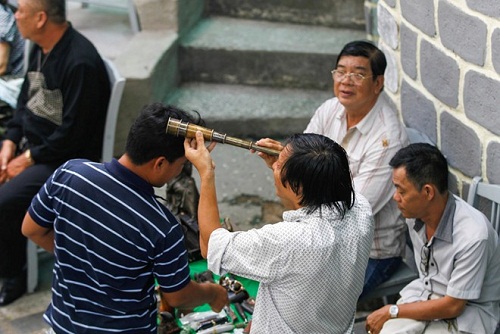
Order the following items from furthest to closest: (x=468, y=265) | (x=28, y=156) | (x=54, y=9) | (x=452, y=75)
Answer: (x=28, y=156), (x=54, y=9), (x=452, y=75), (x=468, y=265)

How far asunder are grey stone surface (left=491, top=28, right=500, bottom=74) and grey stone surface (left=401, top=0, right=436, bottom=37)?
1.73ft

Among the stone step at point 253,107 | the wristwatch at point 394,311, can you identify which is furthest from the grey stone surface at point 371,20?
the wristwatch at point 394,311

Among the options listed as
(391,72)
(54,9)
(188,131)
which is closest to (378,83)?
(391,72)

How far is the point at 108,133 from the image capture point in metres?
4.63

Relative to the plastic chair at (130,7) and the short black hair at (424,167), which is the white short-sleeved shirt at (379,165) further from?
the plastic chair at (130,7)

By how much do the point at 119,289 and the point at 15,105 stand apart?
8.54 feet

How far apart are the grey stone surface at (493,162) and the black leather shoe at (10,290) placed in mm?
2850

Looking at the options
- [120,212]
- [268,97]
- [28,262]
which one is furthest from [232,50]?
[120,212]

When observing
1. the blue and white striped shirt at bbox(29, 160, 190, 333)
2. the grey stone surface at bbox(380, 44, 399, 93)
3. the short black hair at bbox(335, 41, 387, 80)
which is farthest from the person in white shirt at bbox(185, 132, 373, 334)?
the grey stone surface at bbox(380, 44, 399, 93)

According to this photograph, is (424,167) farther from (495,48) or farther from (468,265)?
(495,48)

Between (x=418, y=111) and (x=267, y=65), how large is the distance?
7.76 feet

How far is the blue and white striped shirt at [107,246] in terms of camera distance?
290cm

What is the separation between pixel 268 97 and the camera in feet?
20.6

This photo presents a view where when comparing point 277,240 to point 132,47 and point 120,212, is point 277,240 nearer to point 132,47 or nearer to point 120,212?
point 120,212
